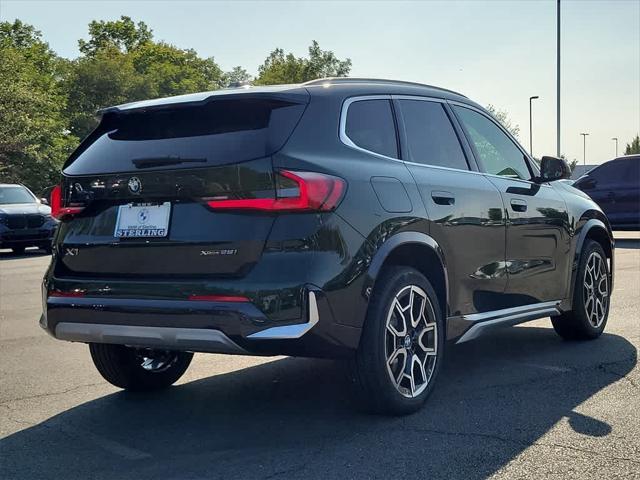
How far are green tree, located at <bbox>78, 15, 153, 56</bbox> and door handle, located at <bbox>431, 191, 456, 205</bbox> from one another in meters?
78.7

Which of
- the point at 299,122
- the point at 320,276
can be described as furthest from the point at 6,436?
the point at 299,122

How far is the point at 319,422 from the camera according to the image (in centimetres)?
431

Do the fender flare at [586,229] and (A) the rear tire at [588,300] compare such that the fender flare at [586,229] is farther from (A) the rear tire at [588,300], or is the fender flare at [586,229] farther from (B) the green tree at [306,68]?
(B) the green tree at [306,68]

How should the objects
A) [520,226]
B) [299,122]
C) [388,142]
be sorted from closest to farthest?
[299,122]
[388,142]
[520,226]

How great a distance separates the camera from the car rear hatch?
3.85m

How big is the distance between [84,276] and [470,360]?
2835mm

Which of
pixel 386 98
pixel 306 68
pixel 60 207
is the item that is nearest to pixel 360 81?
pixel 386 98

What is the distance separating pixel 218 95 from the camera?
4.13m

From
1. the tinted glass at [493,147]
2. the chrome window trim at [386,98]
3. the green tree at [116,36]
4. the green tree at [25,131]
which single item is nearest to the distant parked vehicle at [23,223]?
the tinted glass at [493,147]

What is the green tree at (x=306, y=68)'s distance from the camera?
6931 cm

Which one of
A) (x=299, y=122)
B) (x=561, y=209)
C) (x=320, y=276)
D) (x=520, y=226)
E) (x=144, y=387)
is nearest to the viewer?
(x=320, y=276)

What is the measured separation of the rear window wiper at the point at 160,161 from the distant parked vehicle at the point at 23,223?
15150mm

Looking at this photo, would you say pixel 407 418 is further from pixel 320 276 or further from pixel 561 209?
pixel 561 209

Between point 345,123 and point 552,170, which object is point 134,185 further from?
point 552,170
